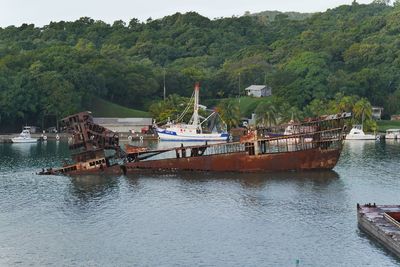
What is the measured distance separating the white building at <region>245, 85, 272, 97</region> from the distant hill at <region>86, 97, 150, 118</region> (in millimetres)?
30381

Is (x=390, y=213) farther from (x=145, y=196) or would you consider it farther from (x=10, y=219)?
(x=10, y=219)

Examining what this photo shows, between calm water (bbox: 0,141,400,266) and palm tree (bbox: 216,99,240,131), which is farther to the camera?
palm tree (bbox: 216,99,240,131)

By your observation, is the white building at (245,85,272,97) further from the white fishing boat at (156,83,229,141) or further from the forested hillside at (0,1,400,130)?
the white fishing boat at (156,83,229,141)

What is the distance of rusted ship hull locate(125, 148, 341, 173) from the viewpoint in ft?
286

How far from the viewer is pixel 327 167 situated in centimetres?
8844

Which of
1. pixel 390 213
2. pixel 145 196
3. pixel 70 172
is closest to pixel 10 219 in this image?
pixel 145 196

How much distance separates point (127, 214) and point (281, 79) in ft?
369

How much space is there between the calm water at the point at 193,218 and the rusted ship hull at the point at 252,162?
169cm

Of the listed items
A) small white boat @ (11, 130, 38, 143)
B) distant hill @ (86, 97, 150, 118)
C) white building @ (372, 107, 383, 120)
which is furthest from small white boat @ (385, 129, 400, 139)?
small white boat @ (11, 130, 38, 143)

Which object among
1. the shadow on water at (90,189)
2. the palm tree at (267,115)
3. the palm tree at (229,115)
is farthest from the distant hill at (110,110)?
the shadow on water at (90,189)

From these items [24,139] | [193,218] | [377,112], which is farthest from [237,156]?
[377,112]

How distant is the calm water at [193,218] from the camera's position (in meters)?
50.4

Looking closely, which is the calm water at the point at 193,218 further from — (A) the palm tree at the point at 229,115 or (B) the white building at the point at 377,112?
(B) the white building at the point at 377,112

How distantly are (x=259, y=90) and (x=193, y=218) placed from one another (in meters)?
117
